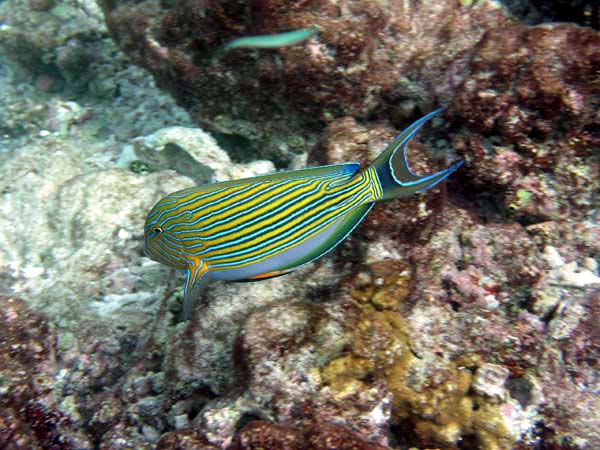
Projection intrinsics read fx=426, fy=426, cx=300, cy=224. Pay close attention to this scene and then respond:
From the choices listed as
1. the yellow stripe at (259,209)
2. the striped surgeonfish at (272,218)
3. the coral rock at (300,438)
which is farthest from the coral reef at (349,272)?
the yellow stripe at (259,209)

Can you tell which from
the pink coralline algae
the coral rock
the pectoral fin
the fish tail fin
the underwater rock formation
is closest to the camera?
the coral rock

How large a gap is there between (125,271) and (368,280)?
3027mm

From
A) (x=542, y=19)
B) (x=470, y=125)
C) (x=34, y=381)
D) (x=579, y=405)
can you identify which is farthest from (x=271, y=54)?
(x=579, y=405)

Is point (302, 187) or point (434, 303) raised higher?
point (302, 187)

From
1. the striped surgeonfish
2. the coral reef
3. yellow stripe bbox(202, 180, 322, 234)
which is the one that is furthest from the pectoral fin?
the coral reef

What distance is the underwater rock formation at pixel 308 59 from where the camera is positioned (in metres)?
4.07

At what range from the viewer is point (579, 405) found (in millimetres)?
2988

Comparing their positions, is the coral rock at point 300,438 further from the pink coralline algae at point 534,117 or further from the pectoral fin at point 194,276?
the pink coralline algae at point 534,117

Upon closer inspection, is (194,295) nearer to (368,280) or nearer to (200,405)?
(200,405)

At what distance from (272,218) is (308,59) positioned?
80.6 inches

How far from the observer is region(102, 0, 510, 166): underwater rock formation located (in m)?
4.07

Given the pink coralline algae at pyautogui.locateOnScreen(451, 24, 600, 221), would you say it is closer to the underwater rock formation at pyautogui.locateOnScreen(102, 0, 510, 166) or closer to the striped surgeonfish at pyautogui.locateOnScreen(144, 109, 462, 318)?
the underwater rock formation at pyautogui.locateOnScreen(102, 0, 510, 166)

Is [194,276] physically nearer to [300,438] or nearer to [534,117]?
[300,438]

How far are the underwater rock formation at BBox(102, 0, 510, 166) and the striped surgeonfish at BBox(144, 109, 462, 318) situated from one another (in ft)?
5.79
